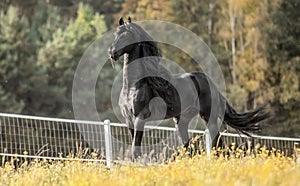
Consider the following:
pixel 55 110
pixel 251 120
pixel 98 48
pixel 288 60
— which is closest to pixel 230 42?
pixel 288 60

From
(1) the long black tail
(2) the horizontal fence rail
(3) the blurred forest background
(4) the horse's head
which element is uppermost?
(3) the blurred forest background

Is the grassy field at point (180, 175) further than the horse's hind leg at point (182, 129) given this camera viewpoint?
No

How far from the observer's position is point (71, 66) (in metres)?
31.9

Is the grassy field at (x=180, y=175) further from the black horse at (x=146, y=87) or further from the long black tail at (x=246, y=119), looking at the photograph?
the long black tail at (x=246, y=119)

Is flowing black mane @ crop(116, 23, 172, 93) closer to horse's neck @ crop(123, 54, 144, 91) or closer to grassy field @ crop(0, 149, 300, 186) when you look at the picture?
horse's neck @ crop(123, 54, 144, 91)

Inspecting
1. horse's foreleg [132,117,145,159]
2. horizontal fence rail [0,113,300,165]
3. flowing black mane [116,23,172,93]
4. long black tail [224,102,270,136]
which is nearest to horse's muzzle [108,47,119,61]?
flowing black mane [116,23,172,93]

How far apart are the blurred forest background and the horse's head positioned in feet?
61.2

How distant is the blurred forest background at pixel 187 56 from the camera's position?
29922mm

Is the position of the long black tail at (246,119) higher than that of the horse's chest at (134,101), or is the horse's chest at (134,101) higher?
the horse's chest at (134,101)

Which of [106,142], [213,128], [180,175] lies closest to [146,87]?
[213,128]

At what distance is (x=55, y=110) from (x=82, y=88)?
1449mm

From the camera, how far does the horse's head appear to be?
9.64 meters

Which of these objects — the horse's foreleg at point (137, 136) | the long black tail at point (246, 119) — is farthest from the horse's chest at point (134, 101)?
the long black tail at point (246, 119)

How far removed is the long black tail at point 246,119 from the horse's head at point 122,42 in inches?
114
